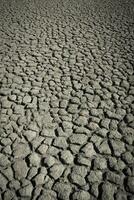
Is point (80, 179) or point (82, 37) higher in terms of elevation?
point (82, 37)

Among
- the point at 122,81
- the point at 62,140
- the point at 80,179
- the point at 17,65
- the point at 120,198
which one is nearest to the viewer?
the point at 120,198

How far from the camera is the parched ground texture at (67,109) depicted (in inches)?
71.6

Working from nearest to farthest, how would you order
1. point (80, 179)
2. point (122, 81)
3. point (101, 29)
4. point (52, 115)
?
point (80, 179)
point (52, 115)
point (122, 81)
point (101, 29)

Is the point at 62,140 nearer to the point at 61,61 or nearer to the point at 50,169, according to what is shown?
the point at 50,169

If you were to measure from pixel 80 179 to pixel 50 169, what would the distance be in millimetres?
274

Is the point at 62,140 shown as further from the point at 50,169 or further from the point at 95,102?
the point at 95,102

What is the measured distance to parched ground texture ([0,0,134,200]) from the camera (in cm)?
182

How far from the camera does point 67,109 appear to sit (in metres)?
2.49

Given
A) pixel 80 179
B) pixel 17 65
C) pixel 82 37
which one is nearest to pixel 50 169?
pixel 80 179

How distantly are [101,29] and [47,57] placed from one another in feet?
Result: 4.61

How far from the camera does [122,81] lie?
2.88 metres

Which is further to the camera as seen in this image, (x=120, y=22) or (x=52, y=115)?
(x=120, y=22)

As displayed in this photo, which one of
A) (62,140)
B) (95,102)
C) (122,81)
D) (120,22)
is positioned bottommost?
(62,140)

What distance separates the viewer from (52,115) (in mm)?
2430
